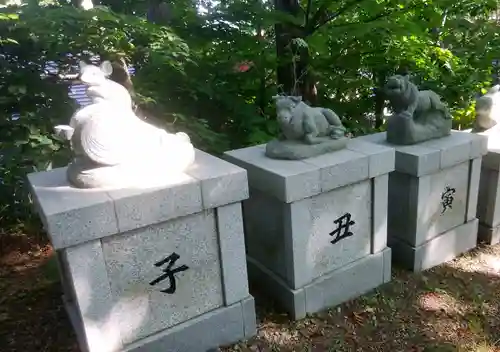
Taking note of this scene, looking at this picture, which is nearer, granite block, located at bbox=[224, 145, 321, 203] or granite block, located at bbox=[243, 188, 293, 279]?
granite block, located at bbox=[224, 145, 321, 203]

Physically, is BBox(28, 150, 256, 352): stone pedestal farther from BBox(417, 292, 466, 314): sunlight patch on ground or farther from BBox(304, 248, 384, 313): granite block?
BBox(417, 292, 466, 314): sunlight patch on ground

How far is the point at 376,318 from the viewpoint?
11.7 feet

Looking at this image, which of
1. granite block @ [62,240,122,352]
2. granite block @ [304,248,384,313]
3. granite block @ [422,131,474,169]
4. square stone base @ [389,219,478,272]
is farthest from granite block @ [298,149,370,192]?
granite block @ [62,240,122,352]

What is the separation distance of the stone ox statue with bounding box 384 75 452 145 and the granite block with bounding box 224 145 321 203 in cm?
125

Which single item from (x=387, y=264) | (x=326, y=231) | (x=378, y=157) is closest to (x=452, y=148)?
(x=378, y=157)

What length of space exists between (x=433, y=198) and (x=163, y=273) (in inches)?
106

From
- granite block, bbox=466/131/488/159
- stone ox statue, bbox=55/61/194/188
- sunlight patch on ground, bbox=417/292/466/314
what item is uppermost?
stone ox statue, bbox=55/61/194/188

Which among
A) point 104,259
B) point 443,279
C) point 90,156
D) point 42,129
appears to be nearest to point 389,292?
point 443,279

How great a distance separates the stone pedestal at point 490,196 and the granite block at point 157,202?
327 cm

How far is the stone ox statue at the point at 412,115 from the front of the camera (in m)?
3.94

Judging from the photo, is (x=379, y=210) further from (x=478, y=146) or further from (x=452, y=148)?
(x=478, y=146)

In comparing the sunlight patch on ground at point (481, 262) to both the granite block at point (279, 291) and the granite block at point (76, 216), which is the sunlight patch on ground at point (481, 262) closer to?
the granite block at point (279, 291)

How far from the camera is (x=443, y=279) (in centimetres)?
410

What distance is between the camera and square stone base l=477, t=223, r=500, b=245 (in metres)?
4.69
